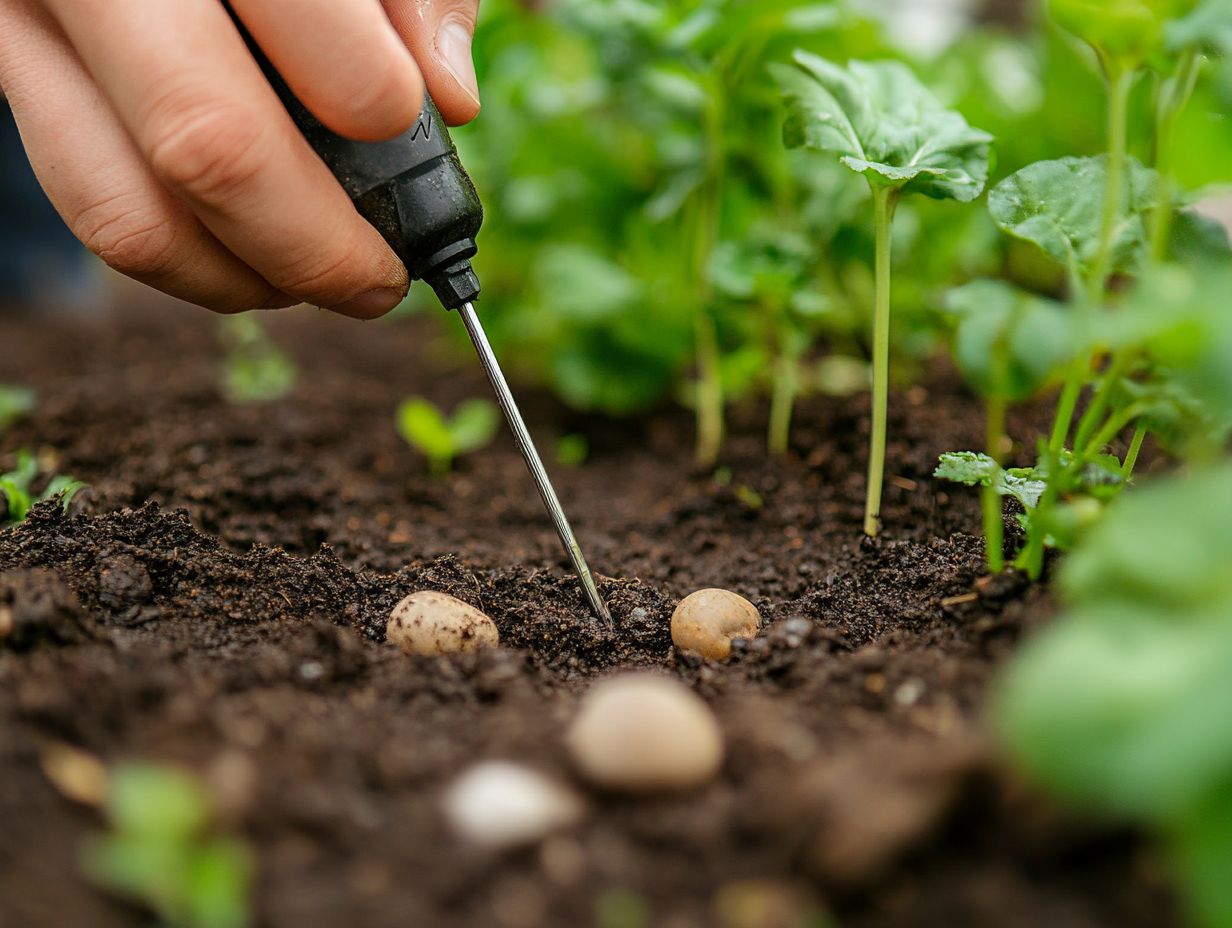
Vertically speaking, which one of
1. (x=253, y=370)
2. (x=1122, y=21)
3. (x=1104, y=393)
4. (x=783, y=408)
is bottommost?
(x=783, y=408)

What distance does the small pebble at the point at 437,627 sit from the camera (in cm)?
109

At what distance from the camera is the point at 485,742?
0.83 meters

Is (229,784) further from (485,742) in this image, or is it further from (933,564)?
(933,564)

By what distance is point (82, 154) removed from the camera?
117 centimetres

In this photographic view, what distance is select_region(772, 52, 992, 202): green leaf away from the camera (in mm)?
1128

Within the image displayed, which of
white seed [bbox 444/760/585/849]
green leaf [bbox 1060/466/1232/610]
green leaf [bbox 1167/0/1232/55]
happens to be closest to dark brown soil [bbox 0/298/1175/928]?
white seed [bbox 444/760/585/849]

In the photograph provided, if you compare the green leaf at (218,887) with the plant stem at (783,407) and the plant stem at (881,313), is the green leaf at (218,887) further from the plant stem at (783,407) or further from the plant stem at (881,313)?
the plant stem at (783,407)

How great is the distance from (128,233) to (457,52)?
46cm

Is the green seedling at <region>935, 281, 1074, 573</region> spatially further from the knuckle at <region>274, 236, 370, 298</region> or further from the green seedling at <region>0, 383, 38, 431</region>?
the green seedling at <region>0, 383, 38, 431</region>

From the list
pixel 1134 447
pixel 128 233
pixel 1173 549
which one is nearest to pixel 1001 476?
pixel 1134 447

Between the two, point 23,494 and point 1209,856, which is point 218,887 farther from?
point 23,494

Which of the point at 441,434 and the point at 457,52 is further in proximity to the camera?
the point at 441,434

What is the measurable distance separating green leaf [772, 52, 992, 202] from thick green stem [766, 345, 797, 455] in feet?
1.79

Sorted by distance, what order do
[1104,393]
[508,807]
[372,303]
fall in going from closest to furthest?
1. [508,807]
2. [1104,393]
3. [372,303]
